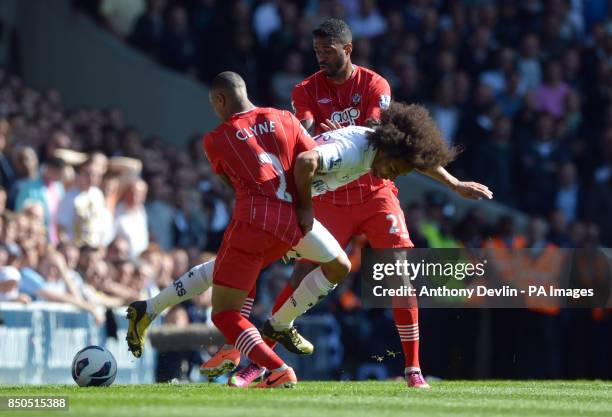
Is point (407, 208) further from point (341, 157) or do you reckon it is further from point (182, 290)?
point (341, 157)

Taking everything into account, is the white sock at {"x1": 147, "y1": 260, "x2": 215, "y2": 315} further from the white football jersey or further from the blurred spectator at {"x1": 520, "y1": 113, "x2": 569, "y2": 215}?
the blurred spectator at {"x1": 520, "y1": 113, "x2": 569, "y2": 215}

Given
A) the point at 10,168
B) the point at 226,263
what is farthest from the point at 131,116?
the point at 226,263

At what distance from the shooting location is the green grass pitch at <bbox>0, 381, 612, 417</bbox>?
8.65 m

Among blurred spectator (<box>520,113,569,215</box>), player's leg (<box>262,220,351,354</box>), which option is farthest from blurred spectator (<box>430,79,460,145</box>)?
player's leg (<box>262,220,351,354</box>)

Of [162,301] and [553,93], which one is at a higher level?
[553,93]

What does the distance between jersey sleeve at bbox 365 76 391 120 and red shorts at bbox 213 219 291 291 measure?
1803 mm

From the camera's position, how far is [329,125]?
36.9 ft

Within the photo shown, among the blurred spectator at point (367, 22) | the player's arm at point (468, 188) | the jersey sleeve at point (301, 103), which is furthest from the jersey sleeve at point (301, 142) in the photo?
the blurred spectator at point (367, 22)

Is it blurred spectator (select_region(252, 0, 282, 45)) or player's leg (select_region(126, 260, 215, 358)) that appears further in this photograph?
blurred spectator (select_region(252, 0, 282, 45))

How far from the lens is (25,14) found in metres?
23.2

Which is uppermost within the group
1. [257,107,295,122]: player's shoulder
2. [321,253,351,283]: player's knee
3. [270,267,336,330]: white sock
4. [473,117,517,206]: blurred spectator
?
[473,117,517,206]: blurred spectator

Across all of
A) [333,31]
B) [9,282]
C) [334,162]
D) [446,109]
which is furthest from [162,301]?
[446,109]

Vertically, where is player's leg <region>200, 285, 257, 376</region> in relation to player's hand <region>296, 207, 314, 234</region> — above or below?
below

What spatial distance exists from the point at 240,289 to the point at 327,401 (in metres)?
1.05
